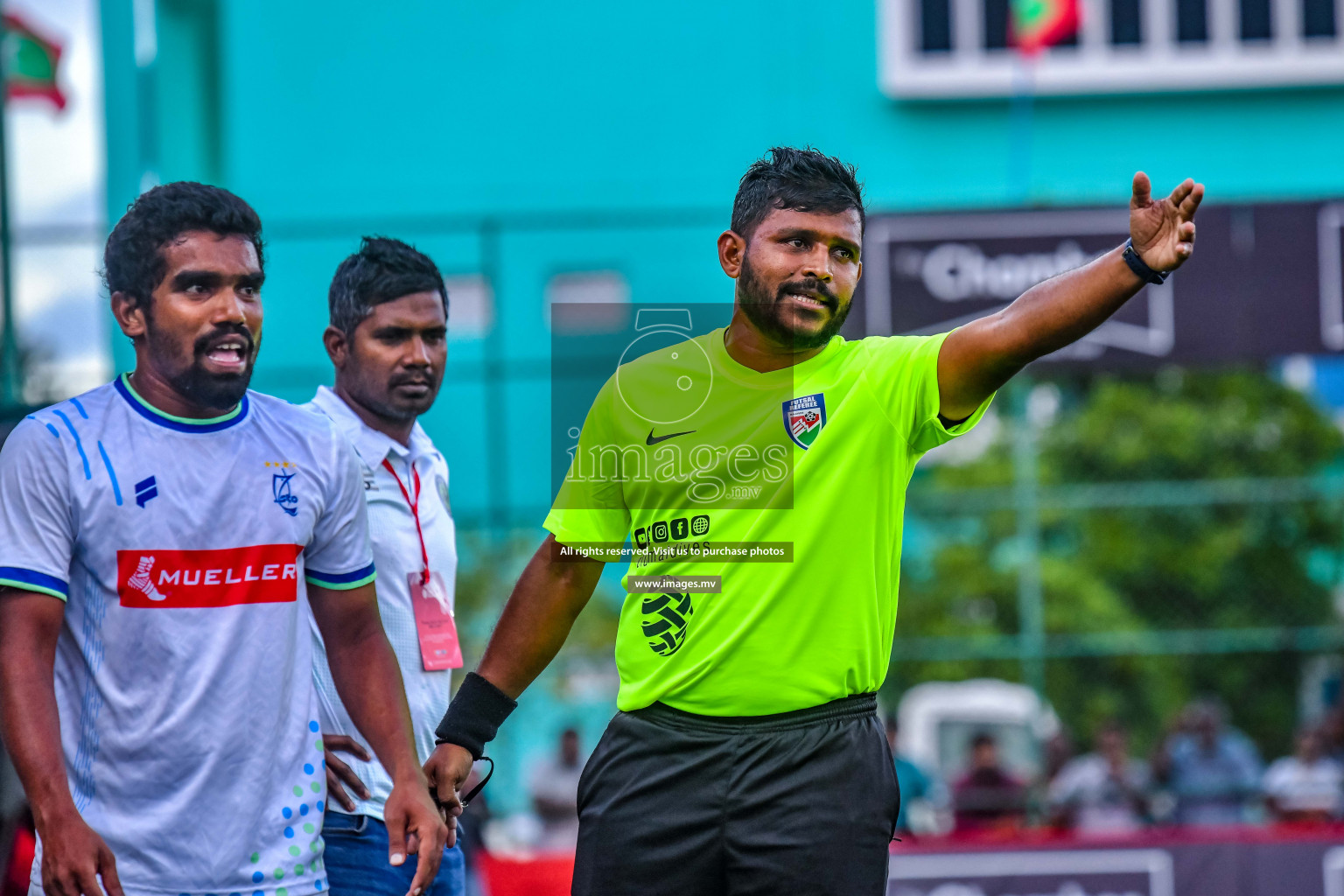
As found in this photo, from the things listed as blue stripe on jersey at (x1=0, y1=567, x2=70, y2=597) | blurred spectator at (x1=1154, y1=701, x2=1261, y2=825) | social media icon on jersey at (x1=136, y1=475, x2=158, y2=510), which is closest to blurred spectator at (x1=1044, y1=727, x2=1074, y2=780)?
blurred spectator at (x1=1154, y1=701, x2=1261, y2=825)

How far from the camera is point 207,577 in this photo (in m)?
2.81

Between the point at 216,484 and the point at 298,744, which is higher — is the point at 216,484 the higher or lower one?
the higher one

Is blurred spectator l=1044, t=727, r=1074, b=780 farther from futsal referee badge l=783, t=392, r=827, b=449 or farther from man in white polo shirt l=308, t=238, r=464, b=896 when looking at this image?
futsal referee badge l=783, t=392, r=827, b=449

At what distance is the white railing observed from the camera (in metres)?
Result: 13.5

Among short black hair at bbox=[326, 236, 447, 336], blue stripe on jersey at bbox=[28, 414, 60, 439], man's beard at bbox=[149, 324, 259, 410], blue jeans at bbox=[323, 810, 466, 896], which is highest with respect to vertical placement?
short black hair at bbox=[326, 236, 447, 336]

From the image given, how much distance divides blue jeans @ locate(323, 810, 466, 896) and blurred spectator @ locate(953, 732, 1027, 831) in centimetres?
684

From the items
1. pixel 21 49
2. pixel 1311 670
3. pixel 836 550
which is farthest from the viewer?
pixel 1311 670

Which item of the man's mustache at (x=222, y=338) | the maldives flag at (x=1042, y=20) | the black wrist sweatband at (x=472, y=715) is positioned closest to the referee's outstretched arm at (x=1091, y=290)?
the black wrist sweatband at (x=472, y=715)

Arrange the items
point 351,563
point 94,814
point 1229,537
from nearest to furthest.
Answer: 1. point 94,814
2. point 351,563
3. point 1229,537

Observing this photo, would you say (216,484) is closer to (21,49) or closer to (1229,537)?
(21,49)

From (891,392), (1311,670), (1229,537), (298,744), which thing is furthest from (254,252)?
(1229,537)

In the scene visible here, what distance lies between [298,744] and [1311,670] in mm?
21275

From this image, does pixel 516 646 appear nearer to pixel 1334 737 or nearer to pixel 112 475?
pixel 112 475

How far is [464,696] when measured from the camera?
10.9 ft
